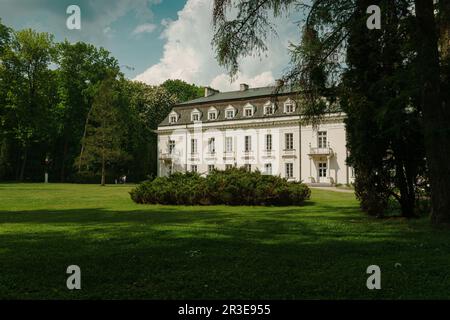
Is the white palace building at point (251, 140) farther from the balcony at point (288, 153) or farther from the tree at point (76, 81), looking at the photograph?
the tree at point (76, 81)

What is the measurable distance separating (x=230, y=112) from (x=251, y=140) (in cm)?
396

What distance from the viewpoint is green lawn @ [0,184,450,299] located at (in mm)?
4691

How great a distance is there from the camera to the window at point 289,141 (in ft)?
149

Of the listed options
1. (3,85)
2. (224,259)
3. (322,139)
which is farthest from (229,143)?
(224,259)

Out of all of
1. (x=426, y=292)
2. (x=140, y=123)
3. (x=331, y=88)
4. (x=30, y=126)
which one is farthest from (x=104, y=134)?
(x=426, y=292)

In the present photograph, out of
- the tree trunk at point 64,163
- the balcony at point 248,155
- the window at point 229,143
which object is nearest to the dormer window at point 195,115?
the window at point 229,143

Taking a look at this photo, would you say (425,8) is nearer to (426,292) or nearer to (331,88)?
(331,88)

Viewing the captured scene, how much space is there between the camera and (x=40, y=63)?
46.3 meters

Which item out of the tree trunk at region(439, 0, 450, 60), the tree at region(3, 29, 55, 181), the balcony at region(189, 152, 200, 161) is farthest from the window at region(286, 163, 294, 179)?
the tree trunk at region(439, 0, 450, 60)

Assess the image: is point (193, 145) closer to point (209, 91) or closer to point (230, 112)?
point (230, 112)

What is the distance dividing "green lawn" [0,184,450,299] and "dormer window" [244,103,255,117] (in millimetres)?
37157

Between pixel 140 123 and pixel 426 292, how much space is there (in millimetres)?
51703

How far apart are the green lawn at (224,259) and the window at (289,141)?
35174 mm

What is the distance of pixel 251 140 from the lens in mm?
47594
